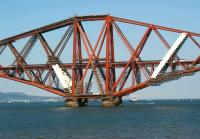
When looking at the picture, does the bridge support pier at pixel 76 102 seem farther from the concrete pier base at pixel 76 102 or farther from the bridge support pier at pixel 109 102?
the bridge support pier at pixel 109 102

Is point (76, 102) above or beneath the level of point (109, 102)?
above

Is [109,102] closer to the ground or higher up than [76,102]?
closer to the ground

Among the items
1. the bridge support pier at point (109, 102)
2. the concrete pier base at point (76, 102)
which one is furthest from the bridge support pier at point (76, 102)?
the bridge support pier at point (109, 102)

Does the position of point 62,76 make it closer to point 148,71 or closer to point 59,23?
point 59,23

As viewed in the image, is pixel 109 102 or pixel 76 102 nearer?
pixel 109 102

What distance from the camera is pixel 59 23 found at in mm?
132500

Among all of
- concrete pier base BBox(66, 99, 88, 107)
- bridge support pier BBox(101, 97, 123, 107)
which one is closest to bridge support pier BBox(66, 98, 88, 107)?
concrete pier base BBox(66, 99, 88, 107)

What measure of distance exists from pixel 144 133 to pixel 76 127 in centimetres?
1300

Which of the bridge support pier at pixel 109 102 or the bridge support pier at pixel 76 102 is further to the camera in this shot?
the bridge support pier at pixel 76 102

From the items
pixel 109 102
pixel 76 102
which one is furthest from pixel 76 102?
pixel 109 102

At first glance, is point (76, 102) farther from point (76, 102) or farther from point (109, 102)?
point (109, 102)

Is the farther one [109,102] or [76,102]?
[76,102]

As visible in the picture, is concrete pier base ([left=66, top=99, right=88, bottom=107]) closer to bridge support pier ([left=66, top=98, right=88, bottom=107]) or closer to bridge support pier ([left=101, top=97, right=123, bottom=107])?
bridge support pier ([left=66, top=98, right=88, bottom=107])

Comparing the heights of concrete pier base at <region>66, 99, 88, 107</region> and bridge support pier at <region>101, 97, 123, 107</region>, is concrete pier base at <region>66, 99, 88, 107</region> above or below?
above
